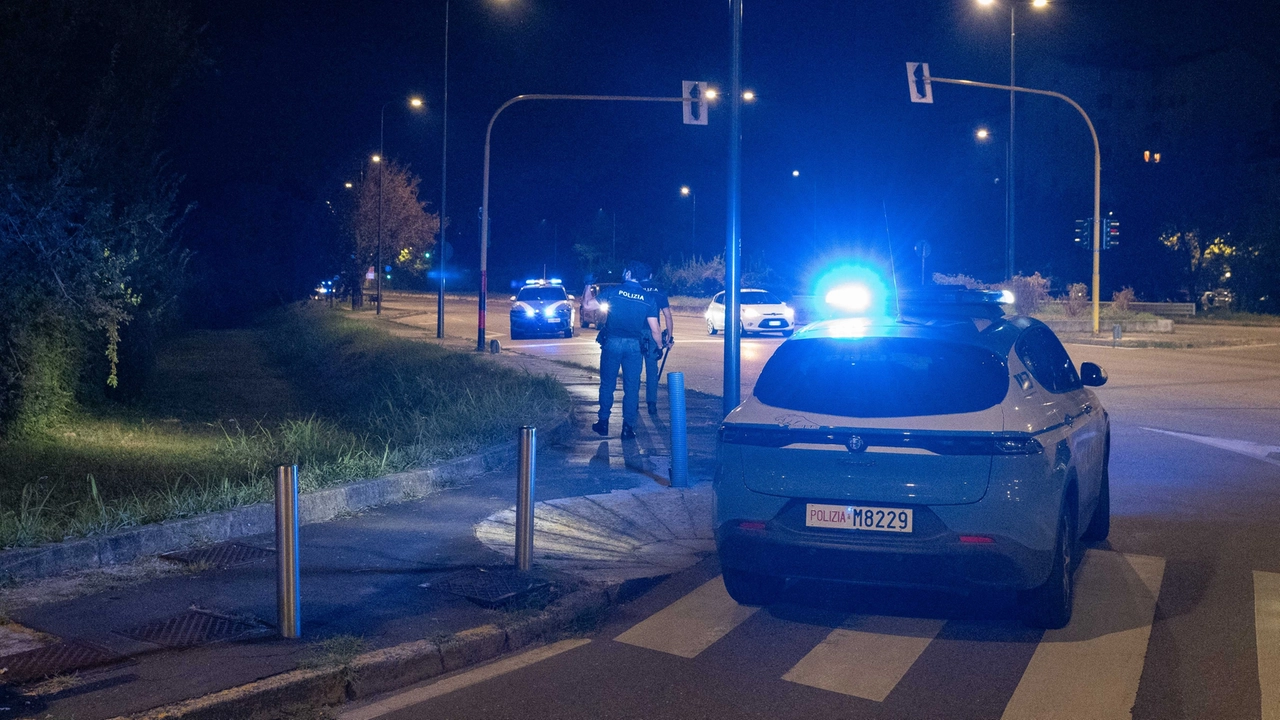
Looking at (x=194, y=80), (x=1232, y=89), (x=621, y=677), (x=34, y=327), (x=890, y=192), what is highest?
(x=1232, y=89)

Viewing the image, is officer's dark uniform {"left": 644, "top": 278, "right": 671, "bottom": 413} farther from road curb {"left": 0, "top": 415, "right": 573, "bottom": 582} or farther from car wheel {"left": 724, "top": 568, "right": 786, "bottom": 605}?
car wheel {"left": 724, "top": 568, "right": 786, "bottom": 605}

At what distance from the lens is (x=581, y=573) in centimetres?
697

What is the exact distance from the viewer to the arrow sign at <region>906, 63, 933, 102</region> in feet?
79.8

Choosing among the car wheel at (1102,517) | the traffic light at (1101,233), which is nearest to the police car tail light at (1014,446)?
the car wheel at (1102,517)

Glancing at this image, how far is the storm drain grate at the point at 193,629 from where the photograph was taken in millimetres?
5441

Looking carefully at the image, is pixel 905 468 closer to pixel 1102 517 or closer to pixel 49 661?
pixel 1102 517

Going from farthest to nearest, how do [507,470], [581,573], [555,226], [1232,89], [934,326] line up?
[555,226]
[1232,89]
[507,470]
[581,573]
[934,326]

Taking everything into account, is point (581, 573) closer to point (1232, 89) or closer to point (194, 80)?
point (194, 80)

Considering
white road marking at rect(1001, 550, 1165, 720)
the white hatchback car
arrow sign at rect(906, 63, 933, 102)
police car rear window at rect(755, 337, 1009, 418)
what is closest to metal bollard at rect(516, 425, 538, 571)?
police car rear window at rect(755, 337, 1009, 418)

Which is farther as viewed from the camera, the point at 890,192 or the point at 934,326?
the point at 890,192

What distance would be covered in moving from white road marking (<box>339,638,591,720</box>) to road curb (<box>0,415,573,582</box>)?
225 centimetres

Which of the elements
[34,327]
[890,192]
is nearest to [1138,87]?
[890,192]

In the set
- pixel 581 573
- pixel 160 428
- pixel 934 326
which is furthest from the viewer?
pixel 160 428

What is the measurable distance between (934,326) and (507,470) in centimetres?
529
